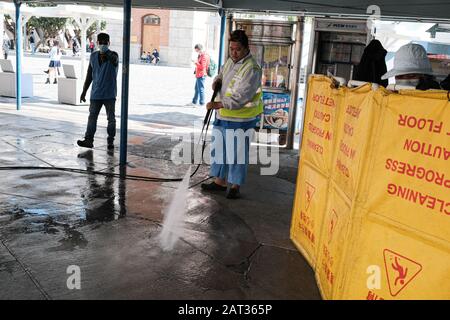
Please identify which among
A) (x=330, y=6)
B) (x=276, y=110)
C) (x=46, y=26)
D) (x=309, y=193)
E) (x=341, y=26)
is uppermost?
(x=46, y=26)

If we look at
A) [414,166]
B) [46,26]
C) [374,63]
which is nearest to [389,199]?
[414,166]

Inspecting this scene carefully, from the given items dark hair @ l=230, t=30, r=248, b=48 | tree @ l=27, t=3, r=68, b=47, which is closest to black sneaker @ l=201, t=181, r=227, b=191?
dark hair @ l=230, t=30, r=248, b=48

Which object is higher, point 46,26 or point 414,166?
point 46,26

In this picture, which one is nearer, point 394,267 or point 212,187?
point 394,267

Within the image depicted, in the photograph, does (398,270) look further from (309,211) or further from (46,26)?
(46,26)

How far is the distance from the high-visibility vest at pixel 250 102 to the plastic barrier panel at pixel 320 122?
1269 millimetres

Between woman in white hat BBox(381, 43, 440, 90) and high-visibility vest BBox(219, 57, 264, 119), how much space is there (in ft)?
6.62

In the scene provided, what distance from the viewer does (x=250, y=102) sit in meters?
5.48

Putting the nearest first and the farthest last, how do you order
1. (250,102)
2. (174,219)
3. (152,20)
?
1. (174,219)
2. (250,102)
3. (152,20)

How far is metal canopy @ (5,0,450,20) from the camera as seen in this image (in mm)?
7117

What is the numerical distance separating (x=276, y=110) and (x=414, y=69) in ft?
19.2

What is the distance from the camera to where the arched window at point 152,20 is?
39.3 m

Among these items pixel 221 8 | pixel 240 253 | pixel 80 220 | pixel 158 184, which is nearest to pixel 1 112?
pixel 221 8
